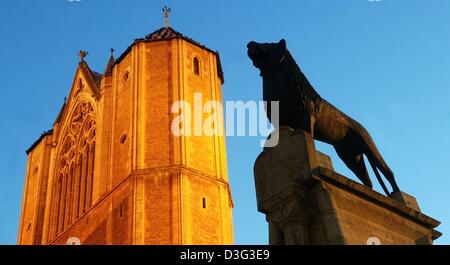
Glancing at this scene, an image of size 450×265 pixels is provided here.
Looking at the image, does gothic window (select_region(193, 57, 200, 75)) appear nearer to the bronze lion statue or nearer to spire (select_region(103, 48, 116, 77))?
spire (select_region(103, 48, 116, 77))

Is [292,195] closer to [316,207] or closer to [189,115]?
[316,207]

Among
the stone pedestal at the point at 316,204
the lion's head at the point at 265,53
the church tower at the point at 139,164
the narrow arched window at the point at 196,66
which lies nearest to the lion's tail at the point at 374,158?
the stone pedestal at the point at 316,204

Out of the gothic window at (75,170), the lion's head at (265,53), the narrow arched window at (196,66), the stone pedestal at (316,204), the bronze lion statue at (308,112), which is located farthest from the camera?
the gothic window at (75,170)

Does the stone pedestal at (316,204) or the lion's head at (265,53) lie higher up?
the lion's head at (265,53)

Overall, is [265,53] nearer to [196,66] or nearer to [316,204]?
[316,204]

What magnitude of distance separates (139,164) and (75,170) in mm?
7710

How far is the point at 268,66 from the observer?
8367 mm

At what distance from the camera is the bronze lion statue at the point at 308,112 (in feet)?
26.6

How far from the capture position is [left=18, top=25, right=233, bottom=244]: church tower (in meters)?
29.8

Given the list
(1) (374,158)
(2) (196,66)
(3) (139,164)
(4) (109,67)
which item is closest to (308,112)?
(1) (374,158)

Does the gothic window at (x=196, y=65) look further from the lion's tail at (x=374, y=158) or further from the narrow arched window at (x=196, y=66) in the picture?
the lion's tail at (x=374, y=158)

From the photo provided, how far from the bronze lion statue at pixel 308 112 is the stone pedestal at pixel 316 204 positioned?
1.02ft
